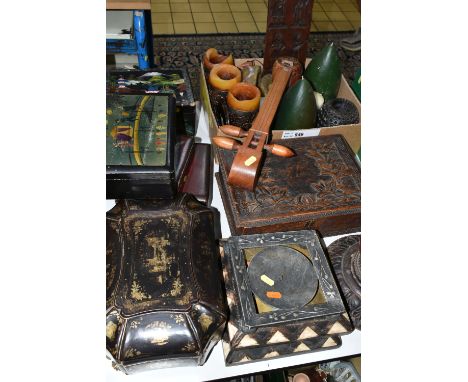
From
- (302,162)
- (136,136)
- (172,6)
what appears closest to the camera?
(136,136)

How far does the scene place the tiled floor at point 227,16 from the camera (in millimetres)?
3223

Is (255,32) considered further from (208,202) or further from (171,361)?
(171,361)

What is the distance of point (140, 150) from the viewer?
96 cm

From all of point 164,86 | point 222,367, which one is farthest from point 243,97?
point 222,367

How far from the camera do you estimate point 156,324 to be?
0.74 meters

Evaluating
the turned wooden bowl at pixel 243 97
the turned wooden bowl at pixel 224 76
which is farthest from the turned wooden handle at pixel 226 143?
the turned wooden bowl at pixel 224 76

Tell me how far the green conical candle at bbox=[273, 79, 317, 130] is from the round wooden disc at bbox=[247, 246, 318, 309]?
49cm

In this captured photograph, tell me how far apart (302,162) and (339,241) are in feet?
0.84

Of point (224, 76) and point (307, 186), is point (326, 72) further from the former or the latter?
point (307, 186)

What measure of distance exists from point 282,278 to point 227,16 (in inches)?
122

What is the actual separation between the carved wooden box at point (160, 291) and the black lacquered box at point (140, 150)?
3.2 inches

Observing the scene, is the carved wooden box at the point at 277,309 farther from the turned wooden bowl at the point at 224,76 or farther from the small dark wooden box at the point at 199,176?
the turned wooden bowl at the point at 224,76

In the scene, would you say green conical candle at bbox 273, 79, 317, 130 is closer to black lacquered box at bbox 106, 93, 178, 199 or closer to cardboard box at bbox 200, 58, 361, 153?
cardboard box at bbox 200, 58, 361, 153

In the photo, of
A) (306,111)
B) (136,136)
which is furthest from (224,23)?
(136,136)
